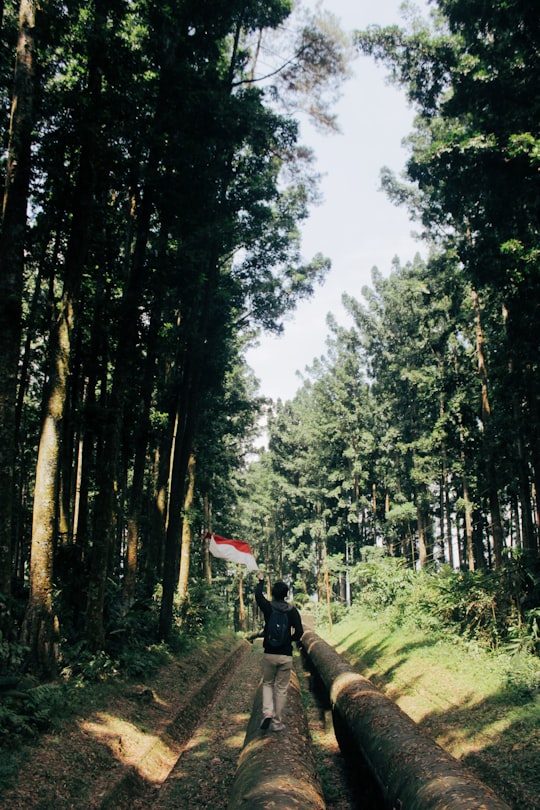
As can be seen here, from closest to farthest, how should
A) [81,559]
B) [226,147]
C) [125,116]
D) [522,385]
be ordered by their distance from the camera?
[125,116]
[81,559]
[226,147]
[522,385]

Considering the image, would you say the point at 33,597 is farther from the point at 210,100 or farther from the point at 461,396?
the point at 461,396

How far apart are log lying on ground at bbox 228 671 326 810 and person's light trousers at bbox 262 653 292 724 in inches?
13.1

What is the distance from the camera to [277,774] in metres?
5.13

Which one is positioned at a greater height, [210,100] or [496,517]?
[210,100]

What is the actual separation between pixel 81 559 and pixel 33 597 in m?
3.74

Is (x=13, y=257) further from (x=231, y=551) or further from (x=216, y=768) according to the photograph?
(x=231, y=551)

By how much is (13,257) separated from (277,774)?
27.3 ft

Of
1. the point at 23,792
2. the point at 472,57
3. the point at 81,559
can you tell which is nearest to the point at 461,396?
the point at 472,57

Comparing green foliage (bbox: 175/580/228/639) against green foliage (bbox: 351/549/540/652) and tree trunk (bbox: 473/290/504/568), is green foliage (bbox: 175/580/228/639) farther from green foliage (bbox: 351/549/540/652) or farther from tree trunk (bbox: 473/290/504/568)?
tree trunk (bbox: 473/290/504/568)

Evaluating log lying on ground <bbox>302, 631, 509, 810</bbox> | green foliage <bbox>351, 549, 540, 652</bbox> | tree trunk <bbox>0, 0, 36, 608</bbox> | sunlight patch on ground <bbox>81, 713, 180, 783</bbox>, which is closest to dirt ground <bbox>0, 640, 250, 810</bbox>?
sunlight patch on ground <bbox>81, 713, 180, 783</bbox>

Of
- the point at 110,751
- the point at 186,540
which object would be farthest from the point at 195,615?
the point at 110,751

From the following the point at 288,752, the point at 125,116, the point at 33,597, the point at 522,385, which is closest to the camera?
the point at 288,752

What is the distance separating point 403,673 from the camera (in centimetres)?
1335

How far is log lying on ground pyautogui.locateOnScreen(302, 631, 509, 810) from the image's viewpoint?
4363 millimetres
